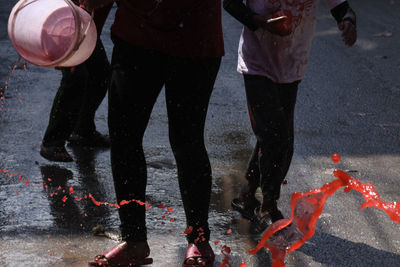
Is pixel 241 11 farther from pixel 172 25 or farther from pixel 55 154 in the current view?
pixel 55 154

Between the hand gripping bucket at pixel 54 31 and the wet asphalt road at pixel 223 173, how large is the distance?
110 cm

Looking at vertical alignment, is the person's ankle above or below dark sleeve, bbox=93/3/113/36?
below

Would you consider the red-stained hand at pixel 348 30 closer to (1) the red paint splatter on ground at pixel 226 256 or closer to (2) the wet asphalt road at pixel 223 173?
(2) the wet asphalt road at pixel 223 173

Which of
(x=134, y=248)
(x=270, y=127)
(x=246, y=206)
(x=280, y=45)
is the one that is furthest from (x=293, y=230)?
(x=280, y=45)

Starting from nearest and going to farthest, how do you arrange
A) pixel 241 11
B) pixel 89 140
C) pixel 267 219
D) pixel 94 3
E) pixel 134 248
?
1. pixel 94 3
2. pixel 134 248
3. pixel 241 11
4. pixel 267 219
5. pixel 89 140

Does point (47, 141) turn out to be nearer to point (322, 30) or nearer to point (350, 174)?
point (350, 174)

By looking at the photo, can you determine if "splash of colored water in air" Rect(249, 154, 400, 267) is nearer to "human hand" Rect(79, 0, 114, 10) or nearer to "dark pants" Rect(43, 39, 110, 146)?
"human hand" Rect(79, 0, 114, 10)

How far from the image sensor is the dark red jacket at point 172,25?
108 inches

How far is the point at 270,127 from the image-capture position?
3.30m

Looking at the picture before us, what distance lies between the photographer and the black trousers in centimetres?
288

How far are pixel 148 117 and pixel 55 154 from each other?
1638 millimetres

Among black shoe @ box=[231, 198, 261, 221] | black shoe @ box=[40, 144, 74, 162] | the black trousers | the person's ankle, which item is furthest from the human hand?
black shoe @ box=[40, 144, 74, 162]

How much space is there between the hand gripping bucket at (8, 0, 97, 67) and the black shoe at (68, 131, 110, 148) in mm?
2016

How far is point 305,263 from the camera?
3254 millimetres
